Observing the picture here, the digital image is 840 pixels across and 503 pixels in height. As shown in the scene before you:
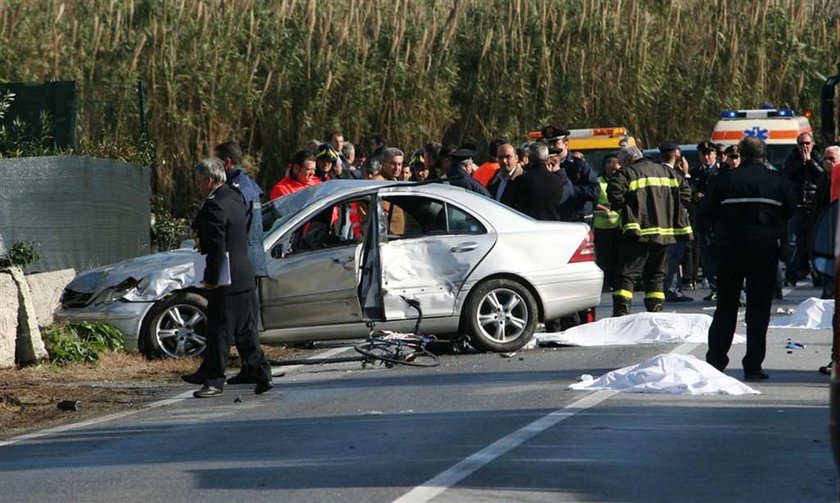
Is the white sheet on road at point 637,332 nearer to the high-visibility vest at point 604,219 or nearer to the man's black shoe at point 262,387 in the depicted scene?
the man's black shoe at point 262,387

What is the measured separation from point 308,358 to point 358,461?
6823mm

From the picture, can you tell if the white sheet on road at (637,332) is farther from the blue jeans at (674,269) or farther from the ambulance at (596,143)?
Answer: the ambulance at (596,143)

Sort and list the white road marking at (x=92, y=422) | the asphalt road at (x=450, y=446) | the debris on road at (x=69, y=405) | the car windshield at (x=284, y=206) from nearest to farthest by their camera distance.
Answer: the asphalt road at (x=450, y=446) → the white road marking at (x=92, y=422) → the debris on road at (x=69, y=405) → the car windshield at (x=284, y=206)

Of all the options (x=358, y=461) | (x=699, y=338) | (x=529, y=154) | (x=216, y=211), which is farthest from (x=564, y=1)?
(x=358, y=461)

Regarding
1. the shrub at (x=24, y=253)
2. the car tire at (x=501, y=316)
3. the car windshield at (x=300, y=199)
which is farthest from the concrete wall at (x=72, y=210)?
the car tire at (x=501, y=316)

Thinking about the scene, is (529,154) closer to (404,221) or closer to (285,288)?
(404,221)

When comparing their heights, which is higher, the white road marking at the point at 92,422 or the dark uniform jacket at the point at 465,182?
the dark uniform jacket at the point at 465,182

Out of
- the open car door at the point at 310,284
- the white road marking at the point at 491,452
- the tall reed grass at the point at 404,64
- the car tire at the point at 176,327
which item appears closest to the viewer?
the white road marking at the point at 491,452

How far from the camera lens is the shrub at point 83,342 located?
15883mm

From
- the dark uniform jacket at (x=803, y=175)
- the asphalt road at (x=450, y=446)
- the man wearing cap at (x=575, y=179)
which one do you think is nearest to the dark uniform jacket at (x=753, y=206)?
the asphalt road at (x=450, y=446)

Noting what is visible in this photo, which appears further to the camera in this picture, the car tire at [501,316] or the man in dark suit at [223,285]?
the car tire at [501,316]

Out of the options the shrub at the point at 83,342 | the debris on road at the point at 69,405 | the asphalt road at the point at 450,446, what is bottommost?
the asphalt road at the point at 450,446

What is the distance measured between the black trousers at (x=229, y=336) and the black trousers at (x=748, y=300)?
3.33 metres

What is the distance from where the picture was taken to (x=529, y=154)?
18359 millimetres
